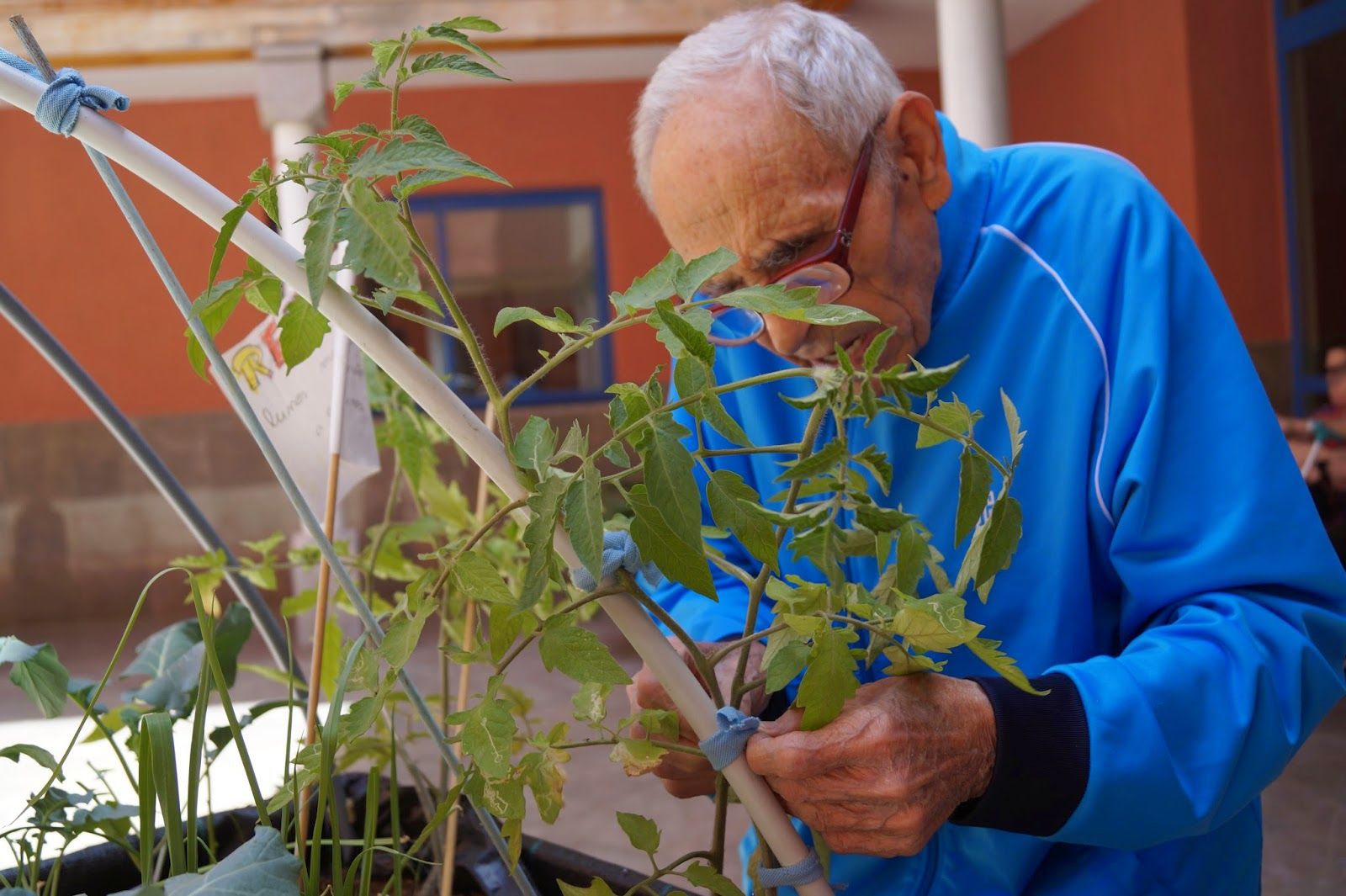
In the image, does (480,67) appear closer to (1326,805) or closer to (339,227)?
(339,227)

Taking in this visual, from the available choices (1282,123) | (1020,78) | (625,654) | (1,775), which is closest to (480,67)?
(1,775)

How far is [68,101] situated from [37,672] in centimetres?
51

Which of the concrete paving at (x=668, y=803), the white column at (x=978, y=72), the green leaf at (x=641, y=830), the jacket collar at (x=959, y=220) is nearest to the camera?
the green leaf at (x=641, y=830)

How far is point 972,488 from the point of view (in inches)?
28.2

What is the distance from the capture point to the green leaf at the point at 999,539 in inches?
28.7

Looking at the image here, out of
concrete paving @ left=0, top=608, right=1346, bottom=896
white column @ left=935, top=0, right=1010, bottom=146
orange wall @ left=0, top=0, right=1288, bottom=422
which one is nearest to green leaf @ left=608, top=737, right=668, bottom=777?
concrete paving @ left=0, top=608, right=1346, bottom=896

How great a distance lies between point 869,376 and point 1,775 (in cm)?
460

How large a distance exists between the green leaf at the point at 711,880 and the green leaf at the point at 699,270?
0.42m

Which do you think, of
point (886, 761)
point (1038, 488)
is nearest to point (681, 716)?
point (886, 761)

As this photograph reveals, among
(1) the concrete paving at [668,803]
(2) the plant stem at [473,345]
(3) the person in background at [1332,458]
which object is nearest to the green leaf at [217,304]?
(2) the plant stem at [473,345]

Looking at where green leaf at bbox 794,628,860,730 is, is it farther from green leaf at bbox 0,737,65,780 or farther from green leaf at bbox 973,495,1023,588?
green leaf at bbox 0,737,65,780

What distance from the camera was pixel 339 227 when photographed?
23.0 inches

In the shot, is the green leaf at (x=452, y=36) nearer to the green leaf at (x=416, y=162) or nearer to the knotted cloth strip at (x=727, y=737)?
the green leaf at (x=416, y=162)

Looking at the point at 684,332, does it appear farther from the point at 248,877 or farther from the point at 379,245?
the point at 248,877
